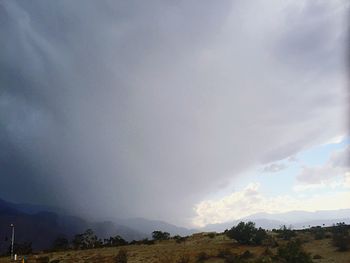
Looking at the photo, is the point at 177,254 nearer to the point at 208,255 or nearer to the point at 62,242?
the point at 208,255

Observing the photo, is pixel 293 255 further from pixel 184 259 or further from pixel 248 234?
pixel 248 234

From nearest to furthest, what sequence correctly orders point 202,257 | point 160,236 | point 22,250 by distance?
point 202,257, point 160,236, point 22,250

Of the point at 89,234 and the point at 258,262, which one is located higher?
the point at 89,234

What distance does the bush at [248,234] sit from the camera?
43.3m

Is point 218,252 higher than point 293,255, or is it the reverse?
point 218,252

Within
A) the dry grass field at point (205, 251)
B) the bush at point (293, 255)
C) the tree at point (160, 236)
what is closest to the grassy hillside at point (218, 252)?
the dry grass field at point (205, 251)

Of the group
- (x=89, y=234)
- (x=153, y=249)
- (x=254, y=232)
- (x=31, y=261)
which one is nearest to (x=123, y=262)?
(x=153, y=249)

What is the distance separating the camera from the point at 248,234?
44.8 m

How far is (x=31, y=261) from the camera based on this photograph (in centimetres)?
4528

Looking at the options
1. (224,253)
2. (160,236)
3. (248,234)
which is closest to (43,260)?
(224,253)

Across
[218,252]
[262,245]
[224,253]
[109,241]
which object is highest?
[109,241]

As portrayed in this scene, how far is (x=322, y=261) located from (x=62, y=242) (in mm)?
71230

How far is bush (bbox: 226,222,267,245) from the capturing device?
43.3m

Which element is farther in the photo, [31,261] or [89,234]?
[89,234]
